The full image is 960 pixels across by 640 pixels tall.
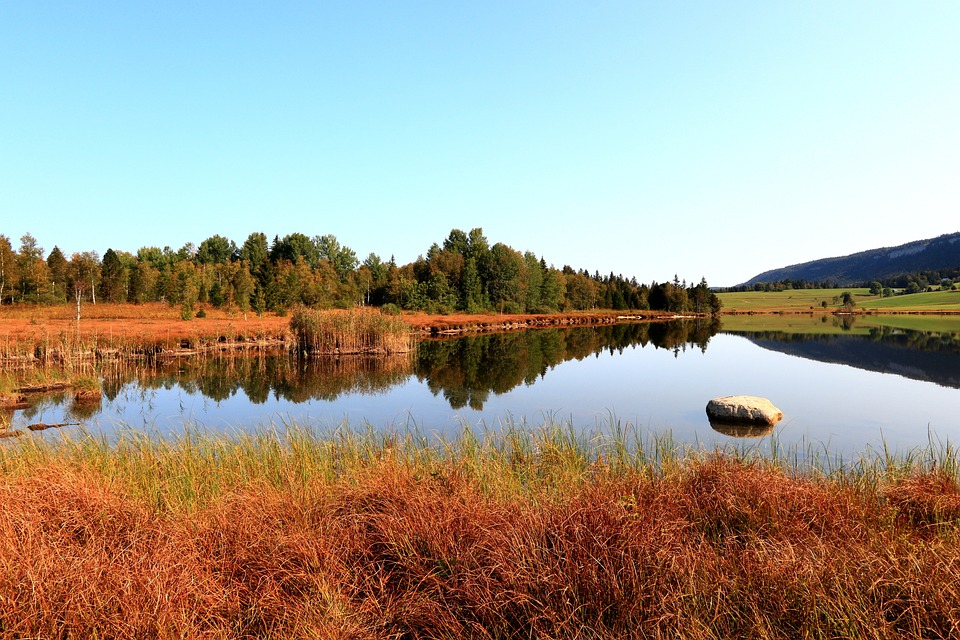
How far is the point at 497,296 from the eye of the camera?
9012cm

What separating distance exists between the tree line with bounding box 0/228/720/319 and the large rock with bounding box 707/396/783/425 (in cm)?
4329

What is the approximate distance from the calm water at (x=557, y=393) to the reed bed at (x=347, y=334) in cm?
294

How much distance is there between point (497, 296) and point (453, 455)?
82.8 m

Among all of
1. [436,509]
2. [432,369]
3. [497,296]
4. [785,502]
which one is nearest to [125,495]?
[436,509]

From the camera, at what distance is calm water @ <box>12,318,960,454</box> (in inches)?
513

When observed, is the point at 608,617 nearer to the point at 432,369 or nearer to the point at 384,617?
the point at 384,617

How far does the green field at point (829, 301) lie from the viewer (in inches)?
4168

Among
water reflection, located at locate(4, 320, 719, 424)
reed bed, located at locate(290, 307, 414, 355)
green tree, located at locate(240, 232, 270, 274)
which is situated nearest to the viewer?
water reflection, located at locate(4, 320, 719, 424)

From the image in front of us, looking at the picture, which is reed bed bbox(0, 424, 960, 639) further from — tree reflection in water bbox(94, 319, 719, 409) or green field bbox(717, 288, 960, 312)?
green field bbox(717, 288, 960, 312)

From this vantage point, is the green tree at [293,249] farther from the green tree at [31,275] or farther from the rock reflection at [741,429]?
the rock reflection at [741,429]

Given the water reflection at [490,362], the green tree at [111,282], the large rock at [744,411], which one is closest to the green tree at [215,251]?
the green tree at [111,282]

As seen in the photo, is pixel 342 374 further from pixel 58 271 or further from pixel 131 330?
pixel 58 271

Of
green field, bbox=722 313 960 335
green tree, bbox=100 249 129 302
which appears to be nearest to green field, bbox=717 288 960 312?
green field, bbox=722 313 960 335

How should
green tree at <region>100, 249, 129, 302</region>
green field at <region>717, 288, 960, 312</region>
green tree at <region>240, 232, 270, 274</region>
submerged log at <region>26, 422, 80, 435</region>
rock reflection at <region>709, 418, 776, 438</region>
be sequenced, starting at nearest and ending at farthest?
rock reflection at <region>709, 418, 776, 438</region> < submerged log at <region>26, 422, 80, 435</region> < green tree at <region>100, 249, 129, 302</region> < green tree at <region>240, 232, 270, 274</region> < green field at <region>717, 288, 960, 312</region>
